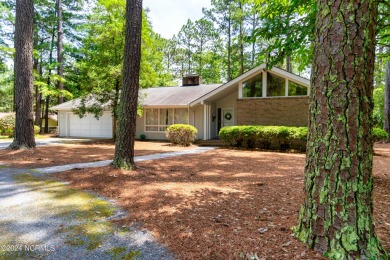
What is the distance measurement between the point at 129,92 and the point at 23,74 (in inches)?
224

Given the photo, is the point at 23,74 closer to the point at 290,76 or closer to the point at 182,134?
the point at 182,134

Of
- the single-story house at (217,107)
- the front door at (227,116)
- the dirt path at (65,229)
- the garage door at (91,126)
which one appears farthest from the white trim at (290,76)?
the garage door at (91,126)

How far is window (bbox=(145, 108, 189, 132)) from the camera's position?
1736 centimetres

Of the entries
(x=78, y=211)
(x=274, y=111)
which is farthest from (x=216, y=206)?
(x=274, y=111)

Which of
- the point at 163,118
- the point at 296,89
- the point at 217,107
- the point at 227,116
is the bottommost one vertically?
the point at 163,118

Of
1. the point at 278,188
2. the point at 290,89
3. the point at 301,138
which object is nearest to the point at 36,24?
the point at 290,89

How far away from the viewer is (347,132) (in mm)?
2096

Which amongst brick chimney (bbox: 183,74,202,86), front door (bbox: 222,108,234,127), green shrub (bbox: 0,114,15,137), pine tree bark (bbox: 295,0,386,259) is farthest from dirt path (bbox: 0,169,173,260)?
green shrub (bbox: 0,114,15,137)

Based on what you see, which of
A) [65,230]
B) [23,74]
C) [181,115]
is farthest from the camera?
Result: [181,115]

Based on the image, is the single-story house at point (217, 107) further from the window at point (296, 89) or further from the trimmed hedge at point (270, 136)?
the trimmed hedge at point (270, 136)

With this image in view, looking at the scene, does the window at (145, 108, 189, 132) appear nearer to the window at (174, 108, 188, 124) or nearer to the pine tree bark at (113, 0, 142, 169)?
the window at (174, 108, 188, 124)

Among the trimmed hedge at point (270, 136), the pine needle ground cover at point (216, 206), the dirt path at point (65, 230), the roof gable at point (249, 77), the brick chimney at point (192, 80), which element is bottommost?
the dirt path at point (65, 230)

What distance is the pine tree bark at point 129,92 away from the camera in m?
5.78

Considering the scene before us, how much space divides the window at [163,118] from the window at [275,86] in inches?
237
